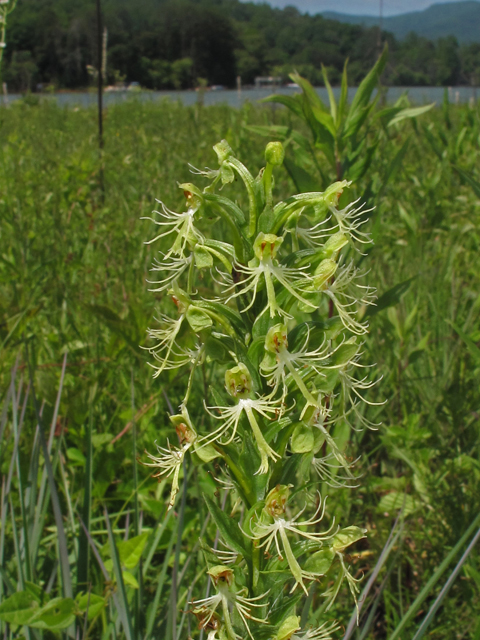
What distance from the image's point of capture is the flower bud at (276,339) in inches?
34.9

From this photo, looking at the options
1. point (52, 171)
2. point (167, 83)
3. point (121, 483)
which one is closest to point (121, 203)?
point (52, 171)

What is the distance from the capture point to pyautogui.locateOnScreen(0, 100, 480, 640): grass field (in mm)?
1343

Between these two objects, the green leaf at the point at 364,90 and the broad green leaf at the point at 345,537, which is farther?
the green leaf at the point at 364,90

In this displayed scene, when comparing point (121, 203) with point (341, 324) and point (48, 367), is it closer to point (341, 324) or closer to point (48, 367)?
point (48, 367)

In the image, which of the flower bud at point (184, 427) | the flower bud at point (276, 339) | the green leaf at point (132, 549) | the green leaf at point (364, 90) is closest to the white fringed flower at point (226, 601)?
the flower bud at point (184, 427)

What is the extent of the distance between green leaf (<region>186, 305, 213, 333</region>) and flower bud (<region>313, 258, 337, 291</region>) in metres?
0.19

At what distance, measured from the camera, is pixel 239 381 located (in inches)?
36.4

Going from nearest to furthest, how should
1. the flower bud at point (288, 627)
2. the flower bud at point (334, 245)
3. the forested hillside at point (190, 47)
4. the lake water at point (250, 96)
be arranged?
the flower bud at point (288, 627)
the flower bud at point (334, 245)
the lake water at point (250, 96)
the forested hillside at point (190, 47)

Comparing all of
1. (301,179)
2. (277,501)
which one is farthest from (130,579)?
(301,179)

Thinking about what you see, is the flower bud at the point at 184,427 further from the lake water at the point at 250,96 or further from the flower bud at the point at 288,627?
the lake water at the point at 250,96

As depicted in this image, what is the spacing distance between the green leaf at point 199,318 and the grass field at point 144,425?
24 centimetres

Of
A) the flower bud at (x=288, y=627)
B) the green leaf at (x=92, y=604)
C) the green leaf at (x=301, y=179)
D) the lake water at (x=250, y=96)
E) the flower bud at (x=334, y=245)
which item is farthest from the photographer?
the lake water at (x=250, y=96)

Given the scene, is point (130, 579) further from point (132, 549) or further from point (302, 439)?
point (302, 439)

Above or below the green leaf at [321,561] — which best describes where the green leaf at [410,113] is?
above
